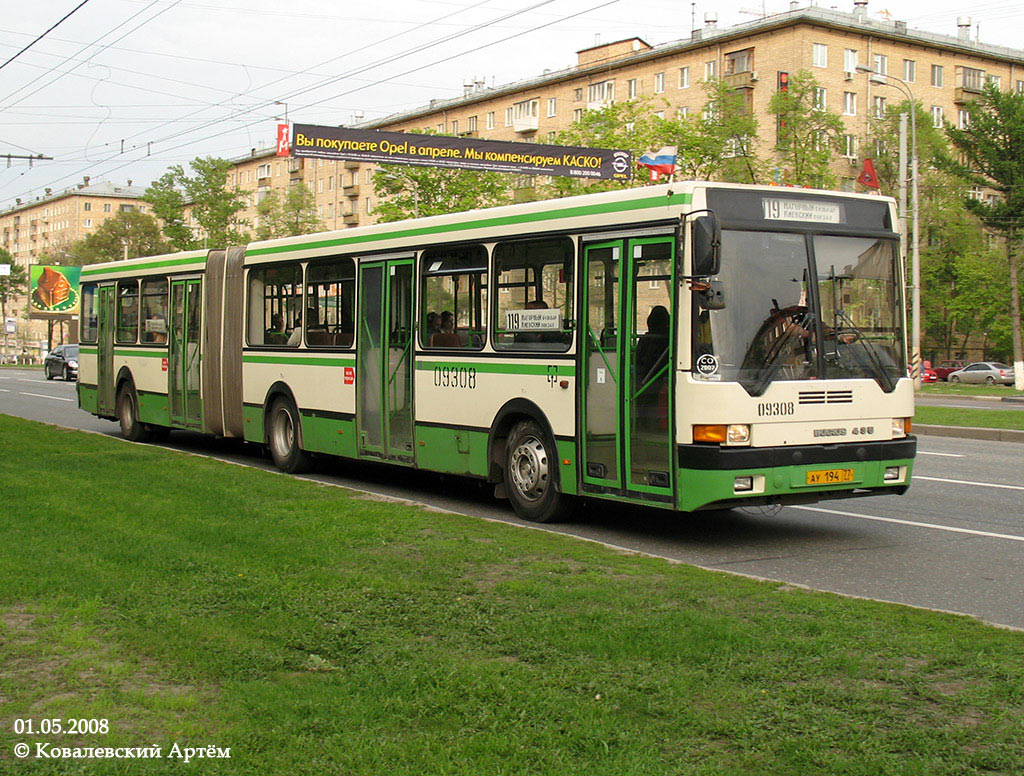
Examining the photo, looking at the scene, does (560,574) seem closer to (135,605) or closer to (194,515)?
(135,605)

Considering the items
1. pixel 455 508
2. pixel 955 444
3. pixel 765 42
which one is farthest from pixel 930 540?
pixel 765 42

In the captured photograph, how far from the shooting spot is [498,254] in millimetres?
12031

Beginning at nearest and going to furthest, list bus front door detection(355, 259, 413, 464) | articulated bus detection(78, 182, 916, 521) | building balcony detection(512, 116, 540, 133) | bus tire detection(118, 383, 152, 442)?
articulated bus detection(78, 182, 916, 521) < bus front door detection(355, 259, 413, 464) < bus tire detection(118, 383, 152, 442) < building balcony detection(512, 116, 540, 133)

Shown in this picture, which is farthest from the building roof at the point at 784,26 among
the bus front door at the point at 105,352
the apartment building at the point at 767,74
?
the bus front door at the point at 105,352

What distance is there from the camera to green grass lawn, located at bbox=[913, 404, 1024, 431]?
2370cm

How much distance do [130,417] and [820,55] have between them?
5658 cm

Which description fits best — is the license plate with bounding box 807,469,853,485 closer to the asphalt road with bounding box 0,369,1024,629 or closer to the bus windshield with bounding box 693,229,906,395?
the asphalt road with bounding box 0,369,1024,629

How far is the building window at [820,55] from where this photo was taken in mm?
67688

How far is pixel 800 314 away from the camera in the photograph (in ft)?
32.9

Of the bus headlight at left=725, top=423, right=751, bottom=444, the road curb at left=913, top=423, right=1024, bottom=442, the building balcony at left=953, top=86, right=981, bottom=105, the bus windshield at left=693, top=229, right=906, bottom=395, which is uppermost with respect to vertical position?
the building balcony at left=953, top=86, right=981, bottom=105

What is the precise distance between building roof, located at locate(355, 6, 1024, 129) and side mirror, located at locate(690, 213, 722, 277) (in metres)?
61.5

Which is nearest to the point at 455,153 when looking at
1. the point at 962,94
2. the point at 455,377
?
the point at 455,377

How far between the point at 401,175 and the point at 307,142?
1678cm

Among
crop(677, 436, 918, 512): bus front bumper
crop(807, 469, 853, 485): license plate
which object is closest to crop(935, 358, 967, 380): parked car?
crop(677, 436, 918, 512): bus front bumper
